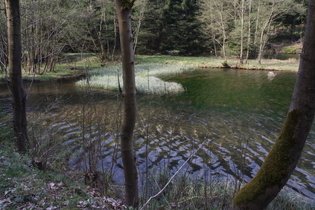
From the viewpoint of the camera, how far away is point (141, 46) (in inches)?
1512

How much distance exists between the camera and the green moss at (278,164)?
1.92m

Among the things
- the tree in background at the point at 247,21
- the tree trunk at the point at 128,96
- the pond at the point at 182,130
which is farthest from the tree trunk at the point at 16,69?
the tree in background at the point at 247,21

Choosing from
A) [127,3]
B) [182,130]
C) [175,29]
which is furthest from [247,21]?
[127,3]

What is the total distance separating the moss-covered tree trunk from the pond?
775mm

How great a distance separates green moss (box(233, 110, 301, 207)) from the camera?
6.31ft

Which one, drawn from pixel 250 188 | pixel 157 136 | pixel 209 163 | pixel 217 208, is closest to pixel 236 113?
pixel 157 136

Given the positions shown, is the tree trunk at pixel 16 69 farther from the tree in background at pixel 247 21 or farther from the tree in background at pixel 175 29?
the tree in background at pixel 175 29

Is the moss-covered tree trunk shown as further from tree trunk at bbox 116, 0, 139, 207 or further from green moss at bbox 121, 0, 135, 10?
green moss at bbox 121, 0, 135, 10

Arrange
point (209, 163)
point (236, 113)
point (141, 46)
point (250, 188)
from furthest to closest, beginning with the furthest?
point (141, 46), point (236, 113), point (209, 163), point (250, 188)

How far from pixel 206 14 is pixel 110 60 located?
16.7m

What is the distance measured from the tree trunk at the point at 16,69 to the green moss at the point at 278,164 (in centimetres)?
419

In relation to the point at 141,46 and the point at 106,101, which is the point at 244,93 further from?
the point at 141,46

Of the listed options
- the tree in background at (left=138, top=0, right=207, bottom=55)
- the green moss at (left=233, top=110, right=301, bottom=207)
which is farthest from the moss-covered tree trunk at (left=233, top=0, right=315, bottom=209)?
the tree in background at (left=138, top=0, right=207, bottom=55)

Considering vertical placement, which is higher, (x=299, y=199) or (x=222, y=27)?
(x=222, y=27)
